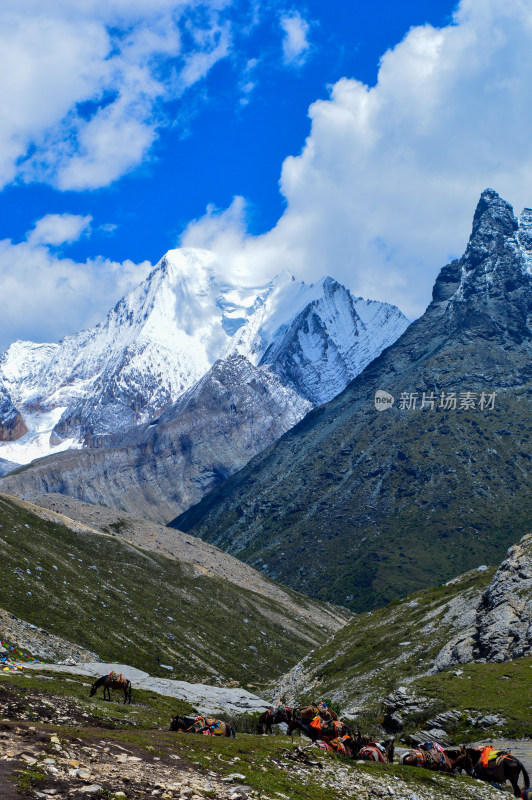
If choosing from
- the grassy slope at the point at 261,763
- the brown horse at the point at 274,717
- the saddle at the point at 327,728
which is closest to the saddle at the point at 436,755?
the grassy slope at the point at 261,763

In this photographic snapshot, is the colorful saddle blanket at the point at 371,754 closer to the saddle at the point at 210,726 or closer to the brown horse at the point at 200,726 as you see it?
the brown horse at the point at 200,726

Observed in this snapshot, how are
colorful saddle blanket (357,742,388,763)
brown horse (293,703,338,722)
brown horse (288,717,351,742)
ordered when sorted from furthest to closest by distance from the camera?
brown horse (293,703,338,722) → brown horse (288,717,351,742) → colorful saddle blanket (357,742,388,763)

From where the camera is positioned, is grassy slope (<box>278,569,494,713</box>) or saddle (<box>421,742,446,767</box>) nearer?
saddle (<box>421,742,446,767</box>)

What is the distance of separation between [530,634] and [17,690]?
47.2 m

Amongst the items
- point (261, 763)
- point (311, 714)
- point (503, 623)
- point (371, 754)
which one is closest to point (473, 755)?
point (371, 754)

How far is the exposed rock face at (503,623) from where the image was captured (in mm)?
61969

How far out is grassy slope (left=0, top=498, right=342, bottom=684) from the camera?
377ft

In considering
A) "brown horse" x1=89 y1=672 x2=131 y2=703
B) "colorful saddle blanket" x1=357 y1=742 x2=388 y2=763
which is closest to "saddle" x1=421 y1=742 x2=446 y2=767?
"colorful saddle blanket" x1=357 y1=742 x2=388 y2=763

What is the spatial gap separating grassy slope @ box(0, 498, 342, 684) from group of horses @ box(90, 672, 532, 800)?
241ft

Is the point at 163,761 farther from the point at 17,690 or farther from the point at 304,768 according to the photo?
the point at 17,690

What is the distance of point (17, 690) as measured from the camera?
3512 cm

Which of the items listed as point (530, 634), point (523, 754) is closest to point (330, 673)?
point (530, 634)

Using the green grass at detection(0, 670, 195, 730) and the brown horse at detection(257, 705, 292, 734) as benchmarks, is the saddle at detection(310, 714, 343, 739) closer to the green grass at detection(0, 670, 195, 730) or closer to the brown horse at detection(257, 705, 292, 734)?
the brown horse at detection(257, 705, 292, 734)

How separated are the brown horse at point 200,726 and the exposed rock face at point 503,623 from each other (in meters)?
35.9
